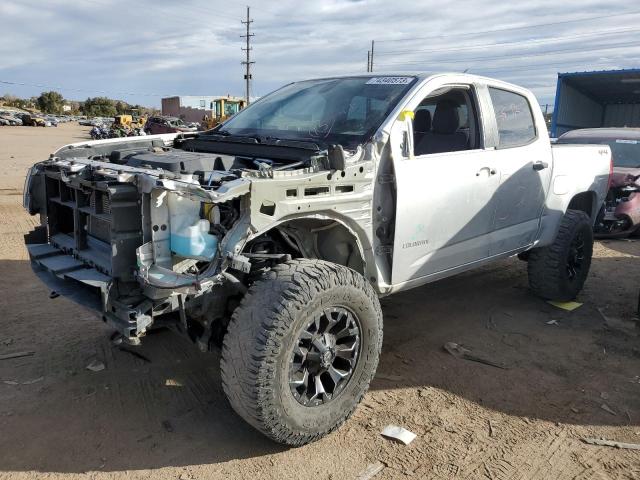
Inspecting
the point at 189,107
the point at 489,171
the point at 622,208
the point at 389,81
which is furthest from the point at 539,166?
the point at 189,107

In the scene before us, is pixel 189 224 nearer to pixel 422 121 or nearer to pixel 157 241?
pixel 157 241

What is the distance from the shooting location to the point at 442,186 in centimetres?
387

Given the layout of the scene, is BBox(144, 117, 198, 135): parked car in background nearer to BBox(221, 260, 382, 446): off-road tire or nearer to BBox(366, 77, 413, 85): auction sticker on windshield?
BBox(366, 77, 413, 85): auction sticker on windshield

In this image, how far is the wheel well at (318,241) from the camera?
132 inches

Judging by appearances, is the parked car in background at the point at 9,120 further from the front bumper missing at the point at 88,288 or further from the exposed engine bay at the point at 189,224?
the front bumper missing at the point at 88,288

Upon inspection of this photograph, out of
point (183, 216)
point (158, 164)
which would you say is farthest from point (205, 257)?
point (158, 164)

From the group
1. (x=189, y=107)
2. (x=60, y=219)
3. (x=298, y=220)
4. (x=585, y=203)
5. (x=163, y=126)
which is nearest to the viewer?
(x=298, y=220)

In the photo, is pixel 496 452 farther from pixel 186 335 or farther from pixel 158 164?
pixel 158 164

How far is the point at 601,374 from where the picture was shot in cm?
411

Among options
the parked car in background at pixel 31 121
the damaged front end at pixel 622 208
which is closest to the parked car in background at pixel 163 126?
the parked car in background at pixel 31 121

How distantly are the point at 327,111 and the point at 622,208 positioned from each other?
6.45 metres

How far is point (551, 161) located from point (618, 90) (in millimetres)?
11831

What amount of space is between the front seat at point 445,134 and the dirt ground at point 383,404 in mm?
1593

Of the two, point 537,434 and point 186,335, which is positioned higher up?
point 186,335
